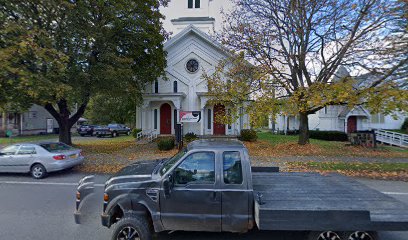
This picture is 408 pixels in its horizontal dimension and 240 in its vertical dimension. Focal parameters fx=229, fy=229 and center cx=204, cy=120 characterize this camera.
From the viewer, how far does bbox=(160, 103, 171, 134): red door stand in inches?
885

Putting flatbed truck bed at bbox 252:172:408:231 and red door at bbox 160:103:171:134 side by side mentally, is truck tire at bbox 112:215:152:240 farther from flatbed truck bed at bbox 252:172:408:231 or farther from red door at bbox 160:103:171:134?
red door at bbox 160:103:171:134

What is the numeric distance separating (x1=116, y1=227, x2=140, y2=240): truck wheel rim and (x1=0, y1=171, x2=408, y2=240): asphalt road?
565 mm

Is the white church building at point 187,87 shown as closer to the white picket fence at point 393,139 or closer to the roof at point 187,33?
the roof at point 187,33

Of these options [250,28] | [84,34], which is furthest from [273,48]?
[84,34]

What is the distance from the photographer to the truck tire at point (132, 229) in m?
3.60

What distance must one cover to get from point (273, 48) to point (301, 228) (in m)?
13.3

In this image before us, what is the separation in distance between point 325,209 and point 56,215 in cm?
548

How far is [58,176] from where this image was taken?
29.8ft

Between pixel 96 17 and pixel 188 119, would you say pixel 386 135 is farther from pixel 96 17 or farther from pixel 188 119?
pixel 96 17

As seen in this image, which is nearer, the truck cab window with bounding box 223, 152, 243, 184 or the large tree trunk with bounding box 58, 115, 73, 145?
the truck cab window with bounding box 223, 152, 243, 184

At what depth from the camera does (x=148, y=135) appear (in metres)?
21.2

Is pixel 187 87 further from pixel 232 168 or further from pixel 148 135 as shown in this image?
pixel 232 168

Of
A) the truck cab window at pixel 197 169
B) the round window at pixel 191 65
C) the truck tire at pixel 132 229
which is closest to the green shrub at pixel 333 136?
the round window at pixel 191 65

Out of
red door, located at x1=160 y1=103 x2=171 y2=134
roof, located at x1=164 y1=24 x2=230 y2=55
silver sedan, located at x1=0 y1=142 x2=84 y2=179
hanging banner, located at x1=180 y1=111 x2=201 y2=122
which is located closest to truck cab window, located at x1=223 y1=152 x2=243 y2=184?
silver sedan, located at x1=0 y1=142 x2=84 y2=179
